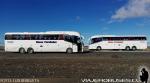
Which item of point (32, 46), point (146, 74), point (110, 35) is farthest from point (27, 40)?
point (146, 74)

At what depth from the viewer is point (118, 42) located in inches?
2158

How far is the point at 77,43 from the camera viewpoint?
4297cm

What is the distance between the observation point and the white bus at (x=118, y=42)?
5481 centimetres

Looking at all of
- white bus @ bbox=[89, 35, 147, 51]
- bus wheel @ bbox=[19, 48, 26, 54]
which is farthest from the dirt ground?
white bus @ bbox=[89, 35, 147, 51]

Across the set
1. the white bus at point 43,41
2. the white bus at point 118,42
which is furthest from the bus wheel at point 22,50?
the white bus at point 118,42

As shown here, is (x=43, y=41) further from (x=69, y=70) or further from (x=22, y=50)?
(x=69, y=70)

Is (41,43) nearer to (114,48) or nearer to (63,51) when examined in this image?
(63,51)

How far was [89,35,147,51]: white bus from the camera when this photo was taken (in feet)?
180

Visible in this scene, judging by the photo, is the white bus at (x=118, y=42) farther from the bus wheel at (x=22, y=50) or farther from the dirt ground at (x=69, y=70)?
the dirt ground at (x=69, y=70)

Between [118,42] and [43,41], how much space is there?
1740 cm

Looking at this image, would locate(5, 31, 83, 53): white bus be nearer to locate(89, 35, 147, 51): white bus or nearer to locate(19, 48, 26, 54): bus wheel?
locate(19, 48, 26, 54): bus wheel

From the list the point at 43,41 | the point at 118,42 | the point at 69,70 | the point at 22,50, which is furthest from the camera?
the point at 118,42

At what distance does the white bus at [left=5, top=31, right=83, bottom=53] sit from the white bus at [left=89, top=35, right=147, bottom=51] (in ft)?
39.2

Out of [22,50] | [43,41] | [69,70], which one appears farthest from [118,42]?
[69,70]
